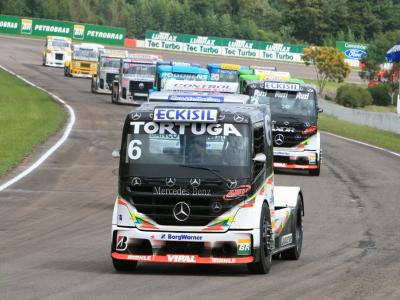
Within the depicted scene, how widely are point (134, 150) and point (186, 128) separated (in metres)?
0.65

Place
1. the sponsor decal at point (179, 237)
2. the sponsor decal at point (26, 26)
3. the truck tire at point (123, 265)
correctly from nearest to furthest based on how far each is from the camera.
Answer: the sponsor decal at point (179, 237), the truck tire at point (123, 265), the sponsor decal at point (26, 26)

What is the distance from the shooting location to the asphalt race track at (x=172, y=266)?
12008 millimetres

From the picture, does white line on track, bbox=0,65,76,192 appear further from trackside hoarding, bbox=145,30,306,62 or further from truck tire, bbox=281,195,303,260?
trackside hoarding, bbox=145,30,306,62

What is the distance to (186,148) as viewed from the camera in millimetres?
13336

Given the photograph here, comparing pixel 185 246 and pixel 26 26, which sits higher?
pixel 26 26

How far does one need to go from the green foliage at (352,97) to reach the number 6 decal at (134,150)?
59.4m

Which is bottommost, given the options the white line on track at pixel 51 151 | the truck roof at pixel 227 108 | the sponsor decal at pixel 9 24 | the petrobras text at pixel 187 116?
the white line on track at pixel 51 151

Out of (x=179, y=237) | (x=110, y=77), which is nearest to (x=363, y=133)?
(x=110, y=77)

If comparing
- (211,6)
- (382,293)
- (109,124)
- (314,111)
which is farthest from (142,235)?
(211,6)

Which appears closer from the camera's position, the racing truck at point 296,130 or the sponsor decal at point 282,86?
the racing truck at point 296,130

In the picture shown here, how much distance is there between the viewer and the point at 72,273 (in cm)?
1307

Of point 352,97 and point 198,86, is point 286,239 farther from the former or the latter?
point 352,97

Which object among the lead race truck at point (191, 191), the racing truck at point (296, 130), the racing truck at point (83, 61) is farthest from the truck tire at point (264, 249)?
the racing truck at point (83, 61)

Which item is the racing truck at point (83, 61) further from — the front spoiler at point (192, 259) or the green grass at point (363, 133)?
the front spoiler at point (192, 259)
